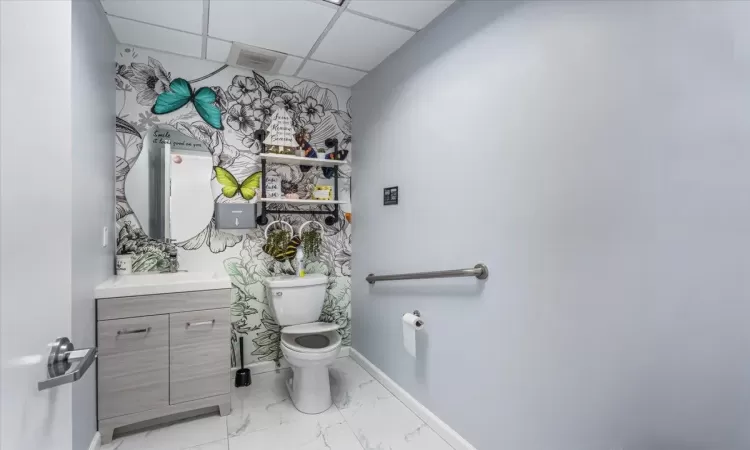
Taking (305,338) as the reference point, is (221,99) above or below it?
above

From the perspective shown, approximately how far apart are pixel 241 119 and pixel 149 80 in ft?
1.97

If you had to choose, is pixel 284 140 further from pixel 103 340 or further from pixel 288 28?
pixel 103 340

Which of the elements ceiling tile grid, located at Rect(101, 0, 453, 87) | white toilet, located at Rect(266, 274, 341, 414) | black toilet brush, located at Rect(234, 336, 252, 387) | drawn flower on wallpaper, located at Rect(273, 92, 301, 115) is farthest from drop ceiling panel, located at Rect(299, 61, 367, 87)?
black toilet brush, located at Rect(234, 336, 252, 387)

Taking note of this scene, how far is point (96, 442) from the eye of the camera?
5.39 ft

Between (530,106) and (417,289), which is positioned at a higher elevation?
(530,106)

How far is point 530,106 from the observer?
134cm

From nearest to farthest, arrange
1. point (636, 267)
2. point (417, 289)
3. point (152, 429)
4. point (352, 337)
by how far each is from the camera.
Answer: point (636, 267)
point (152, 429)
point (417, 289)
point (352, 337)

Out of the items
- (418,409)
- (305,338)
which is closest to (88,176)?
(305,338)

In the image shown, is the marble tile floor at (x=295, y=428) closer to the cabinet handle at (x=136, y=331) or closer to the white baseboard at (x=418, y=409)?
the white baseboard at (x=418, y=409)

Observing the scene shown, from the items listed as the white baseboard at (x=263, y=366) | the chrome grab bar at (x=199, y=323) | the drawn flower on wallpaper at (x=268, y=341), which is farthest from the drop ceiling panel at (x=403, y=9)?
the white baseboard at (x=263, y=366)

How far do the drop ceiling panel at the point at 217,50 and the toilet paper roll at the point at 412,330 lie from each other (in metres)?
2.07

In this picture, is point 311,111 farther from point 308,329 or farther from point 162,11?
point 308,329

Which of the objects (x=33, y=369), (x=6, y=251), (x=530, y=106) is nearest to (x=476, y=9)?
(x=530, y=106)

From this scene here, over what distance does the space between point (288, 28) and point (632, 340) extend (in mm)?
2216
